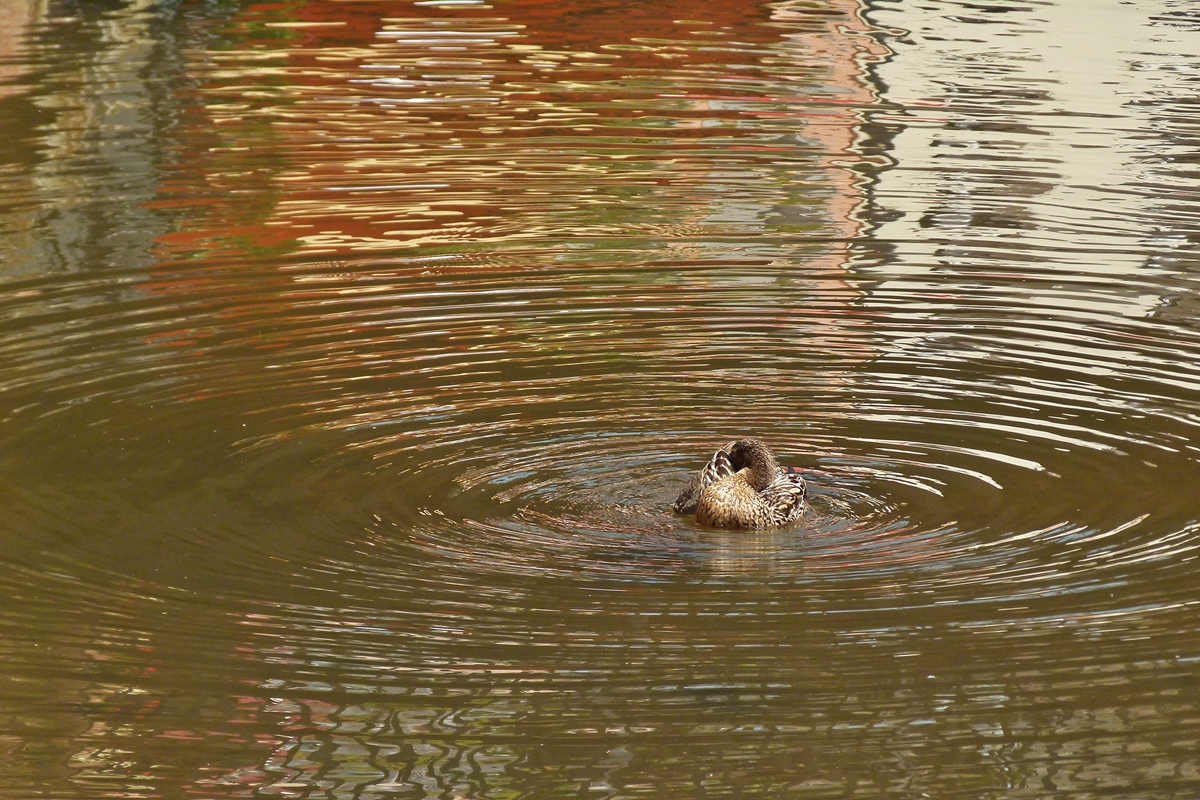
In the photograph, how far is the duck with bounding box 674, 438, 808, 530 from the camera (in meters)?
7.27

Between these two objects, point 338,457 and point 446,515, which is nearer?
point 446,515

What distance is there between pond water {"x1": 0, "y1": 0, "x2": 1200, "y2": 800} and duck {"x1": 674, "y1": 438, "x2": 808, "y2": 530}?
0.14m

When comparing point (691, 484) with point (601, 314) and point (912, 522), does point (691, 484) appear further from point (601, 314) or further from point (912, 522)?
point (601, 314)

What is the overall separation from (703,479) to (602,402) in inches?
61.5

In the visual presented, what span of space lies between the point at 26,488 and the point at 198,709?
2.39 m

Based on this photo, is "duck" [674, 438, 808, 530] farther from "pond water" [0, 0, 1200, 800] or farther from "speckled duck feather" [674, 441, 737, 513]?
"pond water" [0, 0, 1200, 800]

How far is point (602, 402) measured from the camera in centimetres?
889

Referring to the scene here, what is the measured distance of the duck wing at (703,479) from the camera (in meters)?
7.36

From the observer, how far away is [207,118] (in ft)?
51.3

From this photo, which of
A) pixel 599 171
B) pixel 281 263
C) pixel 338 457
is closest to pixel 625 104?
pixel 599 171

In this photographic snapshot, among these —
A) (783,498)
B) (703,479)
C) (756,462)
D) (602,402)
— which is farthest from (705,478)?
(602,402)

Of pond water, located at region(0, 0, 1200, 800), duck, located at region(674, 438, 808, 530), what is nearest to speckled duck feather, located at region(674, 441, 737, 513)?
duck, located at region(674, 438, 808, 530)

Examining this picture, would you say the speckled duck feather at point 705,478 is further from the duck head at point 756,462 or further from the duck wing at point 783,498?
the duck wing at point 783,498

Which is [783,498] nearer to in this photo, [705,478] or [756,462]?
[756,462]
